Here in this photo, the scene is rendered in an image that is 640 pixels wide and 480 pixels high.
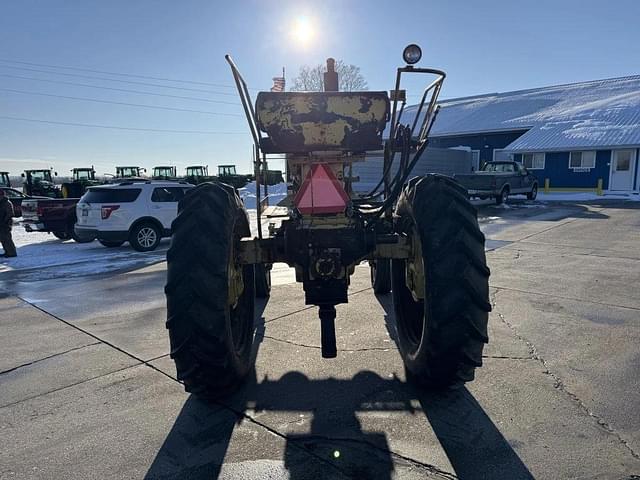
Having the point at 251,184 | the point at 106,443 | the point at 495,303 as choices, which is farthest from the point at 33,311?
the point at 251,184

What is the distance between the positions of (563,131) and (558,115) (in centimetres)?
359

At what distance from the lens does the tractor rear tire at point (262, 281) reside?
5768mm

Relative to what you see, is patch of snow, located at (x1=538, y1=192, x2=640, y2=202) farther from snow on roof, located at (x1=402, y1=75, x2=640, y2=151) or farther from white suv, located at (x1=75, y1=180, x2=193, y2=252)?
white suv, located at (x1=75, y1=180, x2=193, y2=252)

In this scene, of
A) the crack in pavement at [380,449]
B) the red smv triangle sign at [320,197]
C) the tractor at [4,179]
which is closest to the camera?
the crack in pavement at [380,449]

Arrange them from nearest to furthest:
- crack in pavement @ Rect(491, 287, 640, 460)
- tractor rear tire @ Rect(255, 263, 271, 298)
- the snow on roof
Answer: crack in pavement @ Rect(491, 287, 640, 460) < tractor rear tire @ Rect(255, 263, 271, 298) < the snow on roof

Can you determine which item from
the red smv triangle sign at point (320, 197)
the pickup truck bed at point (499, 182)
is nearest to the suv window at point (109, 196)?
the red smv triangle sign at point (320, 197)

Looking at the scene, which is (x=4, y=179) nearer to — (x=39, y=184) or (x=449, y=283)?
(x=39, y=184)

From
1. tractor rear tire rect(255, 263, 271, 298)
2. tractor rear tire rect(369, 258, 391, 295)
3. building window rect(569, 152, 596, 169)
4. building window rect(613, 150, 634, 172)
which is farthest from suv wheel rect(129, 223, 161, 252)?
building window rect(613, 150, 634, 172)

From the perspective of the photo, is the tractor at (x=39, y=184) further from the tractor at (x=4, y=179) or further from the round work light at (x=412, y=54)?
the round work light at (x=412, y=54)

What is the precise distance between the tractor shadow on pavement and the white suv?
8.65m

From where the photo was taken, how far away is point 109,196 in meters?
11.1

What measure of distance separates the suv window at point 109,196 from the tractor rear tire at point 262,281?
6.71 meters

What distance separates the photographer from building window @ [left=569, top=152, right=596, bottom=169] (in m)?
25.2

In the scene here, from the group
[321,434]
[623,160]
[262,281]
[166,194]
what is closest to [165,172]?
[166,194]
